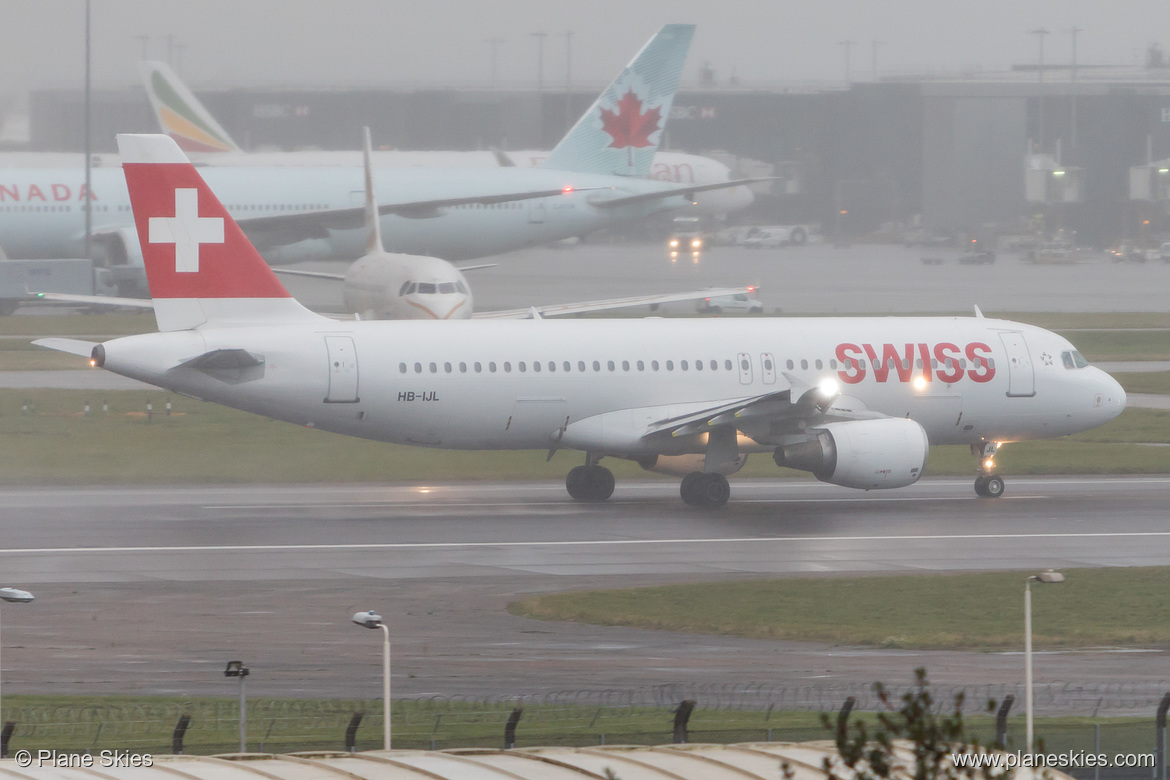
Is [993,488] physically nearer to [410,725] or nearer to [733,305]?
[410,725]

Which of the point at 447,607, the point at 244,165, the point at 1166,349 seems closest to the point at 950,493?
the point at 447,607

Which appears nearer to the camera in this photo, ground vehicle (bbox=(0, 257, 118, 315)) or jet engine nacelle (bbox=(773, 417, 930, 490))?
jet engine nacelle (bbox=(773, 417, 930, 490))

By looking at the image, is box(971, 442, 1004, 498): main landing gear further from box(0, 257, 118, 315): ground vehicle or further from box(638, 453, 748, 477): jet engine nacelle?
box(0, 257, 118, 315): ground vehicle

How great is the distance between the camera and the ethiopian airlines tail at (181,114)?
294ft

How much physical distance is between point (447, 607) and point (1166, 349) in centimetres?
5067

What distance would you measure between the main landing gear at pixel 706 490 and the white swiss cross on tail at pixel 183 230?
37.8 ft

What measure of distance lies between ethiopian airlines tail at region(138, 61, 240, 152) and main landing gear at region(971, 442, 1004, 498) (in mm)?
59916

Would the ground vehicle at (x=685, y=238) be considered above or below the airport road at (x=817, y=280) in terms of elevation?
above

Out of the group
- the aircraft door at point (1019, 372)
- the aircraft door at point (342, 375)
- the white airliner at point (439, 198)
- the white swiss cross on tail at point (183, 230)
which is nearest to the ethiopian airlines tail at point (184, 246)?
the white swiss cross on tail at point (183, 230)

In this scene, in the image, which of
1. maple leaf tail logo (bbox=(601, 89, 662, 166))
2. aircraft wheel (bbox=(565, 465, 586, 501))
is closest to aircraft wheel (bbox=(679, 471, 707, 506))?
aircraft wheel (bbox=(565, 465, 586, 501))

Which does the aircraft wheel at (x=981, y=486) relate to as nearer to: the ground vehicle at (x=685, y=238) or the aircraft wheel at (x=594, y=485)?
the aircraft wheel at (x=594, y=485)

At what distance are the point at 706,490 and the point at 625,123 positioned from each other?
49.3 metres

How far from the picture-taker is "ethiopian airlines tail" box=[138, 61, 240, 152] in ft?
294

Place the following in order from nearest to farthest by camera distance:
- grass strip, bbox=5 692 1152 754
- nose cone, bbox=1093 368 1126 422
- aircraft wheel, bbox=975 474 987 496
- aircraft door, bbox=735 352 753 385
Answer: grass strip, bbox=5 692 1152 754 → aircraft door, bbox=735 352 753 385 → aircraft wheel, bbox=975 474 987 496 → nose cone, bbox=1093 368 1126 422
